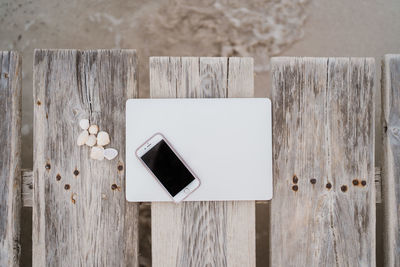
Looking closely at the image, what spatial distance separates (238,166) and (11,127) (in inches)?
28.4

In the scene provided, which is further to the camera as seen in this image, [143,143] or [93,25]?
[93,25]

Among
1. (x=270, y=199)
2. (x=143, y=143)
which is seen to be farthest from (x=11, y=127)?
(x=270, y=199)

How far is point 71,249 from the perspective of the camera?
3.00 ft

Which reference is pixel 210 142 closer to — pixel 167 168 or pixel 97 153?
pixel 167 168

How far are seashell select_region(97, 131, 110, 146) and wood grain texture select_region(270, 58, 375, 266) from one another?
0.52 m

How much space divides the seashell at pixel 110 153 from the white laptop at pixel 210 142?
0.14 feet

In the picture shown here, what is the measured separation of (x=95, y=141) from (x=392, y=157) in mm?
927

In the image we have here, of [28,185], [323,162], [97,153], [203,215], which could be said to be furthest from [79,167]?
[323,162]

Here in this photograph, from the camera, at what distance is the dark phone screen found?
890mm

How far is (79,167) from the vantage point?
3.03 feet

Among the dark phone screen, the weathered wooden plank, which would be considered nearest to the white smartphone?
the dark phone screen

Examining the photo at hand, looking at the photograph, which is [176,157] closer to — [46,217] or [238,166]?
[238,166]

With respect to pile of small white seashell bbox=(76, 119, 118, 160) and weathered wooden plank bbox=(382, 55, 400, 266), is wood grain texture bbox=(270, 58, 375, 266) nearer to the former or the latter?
weathered wooden plank bbox=(382, 55, 400, 266)

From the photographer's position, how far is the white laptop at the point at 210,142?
2.96ft
